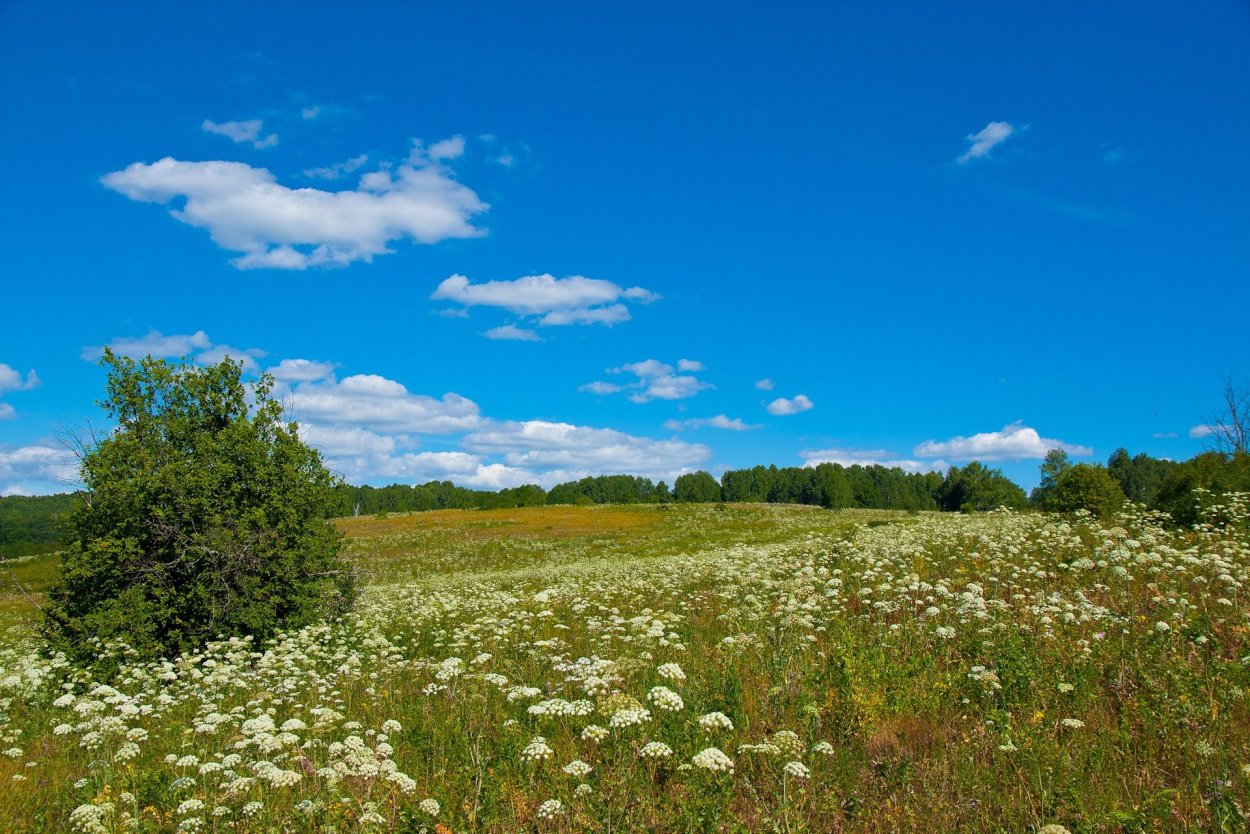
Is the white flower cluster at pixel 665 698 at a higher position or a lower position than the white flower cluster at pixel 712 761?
higher

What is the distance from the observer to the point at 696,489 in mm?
159625

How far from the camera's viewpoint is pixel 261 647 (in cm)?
1253

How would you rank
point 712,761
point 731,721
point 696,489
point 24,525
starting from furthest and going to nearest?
point 696,489, point 24,525, point 731,721, point 712,761

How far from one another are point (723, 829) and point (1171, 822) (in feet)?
9.23

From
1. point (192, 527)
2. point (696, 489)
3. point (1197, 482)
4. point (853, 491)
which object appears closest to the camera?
point (192, 527)

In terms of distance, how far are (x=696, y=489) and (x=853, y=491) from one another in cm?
3777

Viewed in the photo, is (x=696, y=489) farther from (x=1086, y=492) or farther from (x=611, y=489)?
(x=1086, y=492)

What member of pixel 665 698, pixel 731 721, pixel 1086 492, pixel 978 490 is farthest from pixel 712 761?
pixel 978 490

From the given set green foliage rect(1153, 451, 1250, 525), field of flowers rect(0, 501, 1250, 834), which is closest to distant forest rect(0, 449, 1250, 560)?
green foliage rect(1153, 451, 1250, 525)

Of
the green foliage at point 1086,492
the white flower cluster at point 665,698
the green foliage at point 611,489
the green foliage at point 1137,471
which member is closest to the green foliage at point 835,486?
the green foliage at point 611,489

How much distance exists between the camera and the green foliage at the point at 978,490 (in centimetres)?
10938

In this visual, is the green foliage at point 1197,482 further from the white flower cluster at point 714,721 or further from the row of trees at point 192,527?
the row of trees at point 192,527

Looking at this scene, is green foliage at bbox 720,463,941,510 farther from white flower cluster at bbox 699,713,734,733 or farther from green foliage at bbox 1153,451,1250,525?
white flower cluster at bbox 699,713,734,733

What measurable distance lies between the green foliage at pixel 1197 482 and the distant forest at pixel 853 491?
0.11 feet
